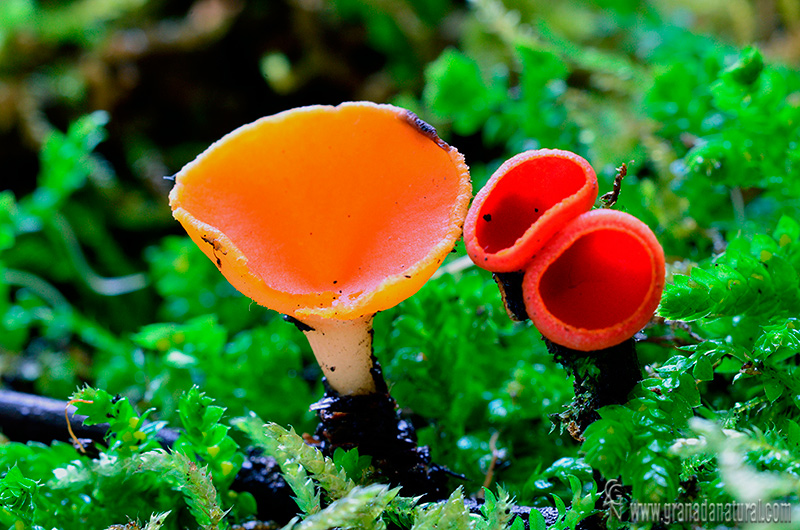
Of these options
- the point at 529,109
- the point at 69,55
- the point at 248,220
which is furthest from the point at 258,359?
the point at 69,55

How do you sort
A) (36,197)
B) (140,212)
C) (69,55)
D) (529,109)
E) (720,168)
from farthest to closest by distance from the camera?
(69,55) → (140,212) → (36,197) → (529,109) → (720,168)

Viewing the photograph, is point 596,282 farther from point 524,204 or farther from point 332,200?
point 332,200

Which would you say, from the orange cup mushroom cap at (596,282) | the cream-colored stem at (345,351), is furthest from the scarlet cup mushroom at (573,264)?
the cream-colored stem at (345,351)

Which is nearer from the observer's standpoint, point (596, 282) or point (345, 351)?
point (596, 282)

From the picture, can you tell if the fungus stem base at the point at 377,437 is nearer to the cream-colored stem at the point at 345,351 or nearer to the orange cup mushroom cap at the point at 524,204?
the cream-colored stem at the point at 345,351

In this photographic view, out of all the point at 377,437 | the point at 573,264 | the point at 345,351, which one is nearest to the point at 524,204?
the point at 573,264

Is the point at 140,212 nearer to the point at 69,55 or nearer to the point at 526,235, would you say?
the point at 69,55

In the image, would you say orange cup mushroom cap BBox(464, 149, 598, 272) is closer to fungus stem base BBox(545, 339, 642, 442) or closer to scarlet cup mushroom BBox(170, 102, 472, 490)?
scarlet cup mushroom BBox(170, 102, 472, 490)

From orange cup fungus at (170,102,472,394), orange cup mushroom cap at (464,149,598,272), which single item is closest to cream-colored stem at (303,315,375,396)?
orange cup fungus at (170,102,472,394)
